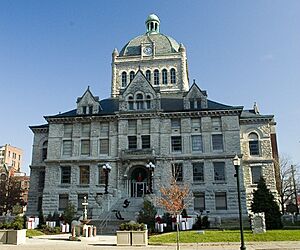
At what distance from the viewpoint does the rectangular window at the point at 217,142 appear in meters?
40.8

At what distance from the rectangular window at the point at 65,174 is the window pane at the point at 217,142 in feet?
61.9

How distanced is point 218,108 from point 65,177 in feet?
71.5

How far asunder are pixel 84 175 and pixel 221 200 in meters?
17.5

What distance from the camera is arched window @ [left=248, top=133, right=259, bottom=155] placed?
42.1 meters

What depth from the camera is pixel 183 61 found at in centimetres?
5519

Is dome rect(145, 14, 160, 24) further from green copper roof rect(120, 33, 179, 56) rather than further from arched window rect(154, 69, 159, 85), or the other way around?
arched window rect(154, 69, 159, 85)

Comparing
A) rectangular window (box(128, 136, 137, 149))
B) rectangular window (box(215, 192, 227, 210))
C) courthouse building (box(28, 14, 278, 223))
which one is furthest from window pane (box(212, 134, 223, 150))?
rectangular window (box(128, 136, 137, 149))

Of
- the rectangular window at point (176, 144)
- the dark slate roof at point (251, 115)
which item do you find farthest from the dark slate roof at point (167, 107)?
the rectangular window at point (176, 144)

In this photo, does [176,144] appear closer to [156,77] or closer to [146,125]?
[146,125]

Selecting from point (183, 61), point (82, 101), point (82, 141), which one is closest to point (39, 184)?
point (82, 141)

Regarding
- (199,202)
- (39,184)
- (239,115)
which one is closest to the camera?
(199,202)

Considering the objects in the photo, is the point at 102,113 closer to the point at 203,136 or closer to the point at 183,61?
the point at 203,136

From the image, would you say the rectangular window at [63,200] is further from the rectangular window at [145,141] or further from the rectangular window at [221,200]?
the rectangular window at [221,200]

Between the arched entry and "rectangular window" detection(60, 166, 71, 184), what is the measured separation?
817 centimetres
